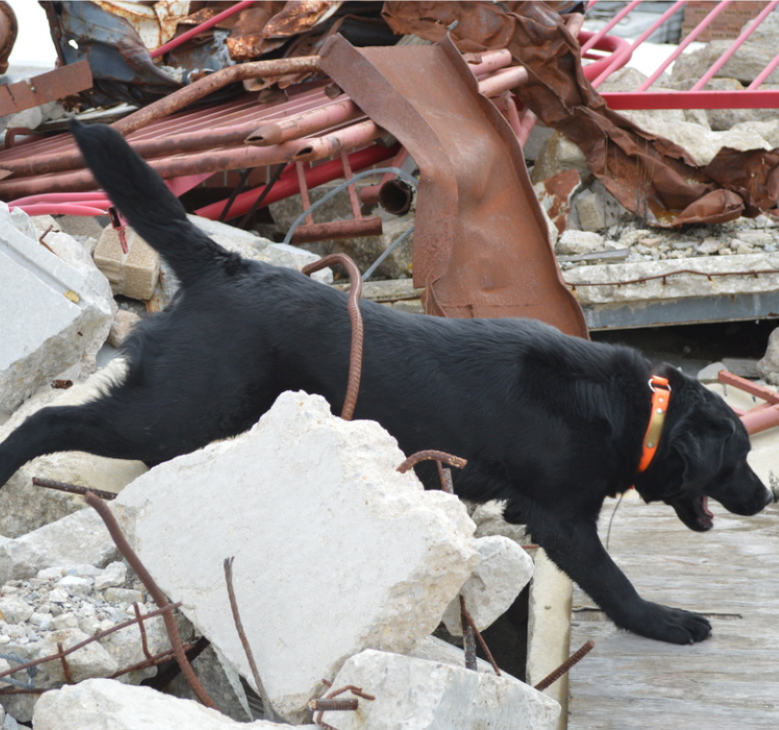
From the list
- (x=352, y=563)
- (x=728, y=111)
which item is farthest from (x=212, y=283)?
(x=728, y=111)

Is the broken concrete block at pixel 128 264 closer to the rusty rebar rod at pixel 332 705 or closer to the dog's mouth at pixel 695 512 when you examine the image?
the dog's mouth at pixel 695 512

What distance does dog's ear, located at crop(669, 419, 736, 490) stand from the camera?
2926 millimetres

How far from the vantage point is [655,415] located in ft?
9.55

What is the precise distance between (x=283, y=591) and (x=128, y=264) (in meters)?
2.38

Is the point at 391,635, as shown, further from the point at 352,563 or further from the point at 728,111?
the point at 728,111

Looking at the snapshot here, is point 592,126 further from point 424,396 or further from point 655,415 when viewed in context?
point 424,396

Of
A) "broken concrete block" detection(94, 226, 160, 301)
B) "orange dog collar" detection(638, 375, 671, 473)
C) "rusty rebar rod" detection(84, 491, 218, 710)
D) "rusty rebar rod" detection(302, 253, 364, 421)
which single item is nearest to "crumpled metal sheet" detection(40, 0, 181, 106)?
"broken concrete block" detection(94, 226, 160, 301)

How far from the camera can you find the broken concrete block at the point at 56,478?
10.0 ft

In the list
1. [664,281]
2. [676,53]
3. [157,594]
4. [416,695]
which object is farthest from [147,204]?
[676,53]

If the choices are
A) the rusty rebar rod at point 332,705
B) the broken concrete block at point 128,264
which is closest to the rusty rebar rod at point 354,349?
the rusty rebar rod at point 332,705

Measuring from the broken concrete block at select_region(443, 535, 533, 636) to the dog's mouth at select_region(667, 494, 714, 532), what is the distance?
1057 mm

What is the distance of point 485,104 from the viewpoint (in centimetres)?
482

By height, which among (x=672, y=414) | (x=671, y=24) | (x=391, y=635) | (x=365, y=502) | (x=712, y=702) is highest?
(x=365, y=502)

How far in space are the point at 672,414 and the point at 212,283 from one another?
4.67 ft
